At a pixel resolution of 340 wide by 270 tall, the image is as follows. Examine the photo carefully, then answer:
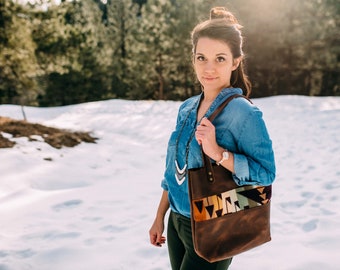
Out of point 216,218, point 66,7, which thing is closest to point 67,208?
point 216,218

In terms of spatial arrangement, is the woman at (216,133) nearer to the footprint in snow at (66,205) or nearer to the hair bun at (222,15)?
the hair bun at (222,15)

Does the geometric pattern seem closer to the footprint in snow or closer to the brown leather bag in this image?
the brown leather bag

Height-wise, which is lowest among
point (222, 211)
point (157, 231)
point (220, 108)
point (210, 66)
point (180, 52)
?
point (180, 52)

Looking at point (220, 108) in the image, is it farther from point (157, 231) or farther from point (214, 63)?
point (157, 231)

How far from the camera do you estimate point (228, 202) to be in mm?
1346

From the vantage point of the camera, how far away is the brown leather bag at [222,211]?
51.7 inches

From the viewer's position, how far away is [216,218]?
134 centimetres

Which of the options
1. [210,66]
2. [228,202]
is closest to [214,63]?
[210,66]

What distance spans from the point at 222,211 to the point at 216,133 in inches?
12.1

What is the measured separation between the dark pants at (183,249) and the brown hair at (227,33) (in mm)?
675

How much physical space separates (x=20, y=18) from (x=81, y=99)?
20744mm

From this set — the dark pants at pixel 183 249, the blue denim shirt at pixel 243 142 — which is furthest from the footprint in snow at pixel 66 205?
the blue denim shirt at pixel 243 142

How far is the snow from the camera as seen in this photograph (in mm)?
3033

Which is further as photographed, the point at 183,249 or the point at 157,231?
the point at 157,231
